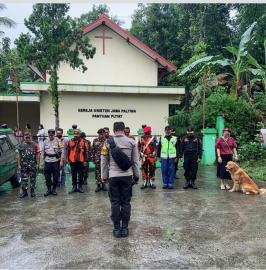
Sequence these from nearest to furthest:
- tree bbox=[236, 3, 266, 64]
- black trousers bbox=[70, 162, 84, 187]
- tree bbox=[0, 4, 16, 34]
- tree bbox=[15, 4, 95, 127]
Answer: black trousers bbox=[70, 162, 84, 187] < tree bbox=[15, 4, 95, 127] < tree bbox=[236, 3, 266, 64] < tree bbox=[0, 4, 16, 34]

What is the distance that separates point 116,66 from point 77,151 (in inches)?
425

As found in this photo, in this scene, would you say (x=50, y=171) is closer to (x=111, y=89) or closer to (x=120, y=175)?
(x=120, y=175)

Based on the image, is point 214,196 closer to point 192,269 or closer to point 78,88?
point 192,269

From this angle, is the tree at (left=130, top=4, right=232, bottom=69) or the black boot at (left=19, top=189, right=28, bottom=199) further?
the tree at (left=130, top=4, right=232, bottom=69)

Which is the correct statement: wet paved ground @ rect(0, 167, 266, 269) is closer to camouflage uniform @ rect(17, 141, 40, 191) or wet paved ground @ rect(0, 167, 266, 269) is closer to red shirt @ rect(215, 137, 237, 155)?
camouflage uniform @ rect(17, 141, 40, 191)

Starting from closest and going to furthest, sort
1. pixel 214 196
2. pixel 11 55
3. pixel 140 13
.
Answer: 1. pixel 214 196
2. pixel 11 55
3. pixel 140 13

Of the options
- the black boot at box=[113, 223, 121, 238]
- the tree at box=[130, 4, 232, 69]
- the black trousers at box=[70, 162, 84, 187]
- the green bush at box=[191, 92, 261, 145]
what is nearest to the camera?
the black boot at box=[113, 223, 121, 238]

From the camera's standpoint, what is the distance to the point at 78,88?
18.1 meters

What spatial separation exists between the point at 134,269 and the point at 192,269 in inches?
26.5

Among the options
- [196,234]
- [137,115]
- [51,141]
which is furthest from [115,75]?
[196,234]

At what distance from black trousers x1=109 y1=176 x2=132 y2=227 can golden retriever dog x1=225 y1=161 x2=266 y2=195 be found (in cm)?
427

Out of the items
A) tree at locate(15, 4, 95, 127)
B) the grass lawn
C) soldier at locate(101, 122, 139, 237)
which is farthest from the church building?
soldier at locate(101, 122, 139, 237)

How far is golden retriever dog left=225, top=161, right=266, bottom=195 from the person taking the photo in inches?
386

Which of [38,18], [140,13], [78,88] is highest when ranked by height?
[140,13]
